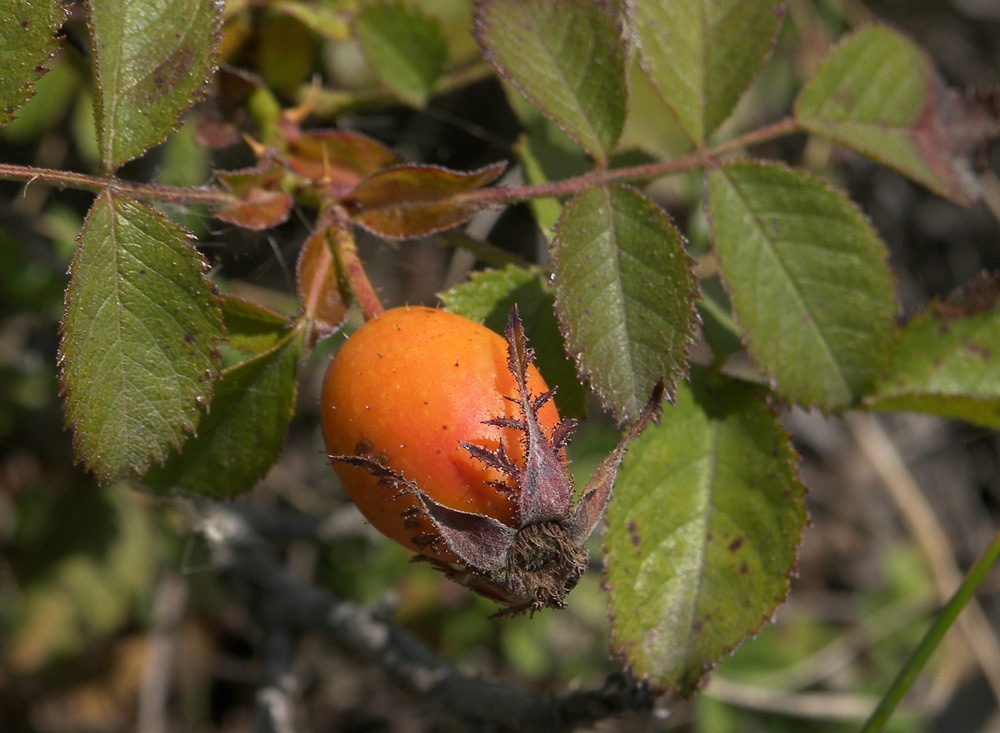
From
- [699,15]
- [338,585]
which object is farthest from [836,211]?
[338,585]

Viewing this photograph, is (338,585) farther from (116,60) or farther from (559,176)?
(116,60)

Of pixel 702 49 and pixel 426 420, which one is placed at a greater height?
pixel 702 49

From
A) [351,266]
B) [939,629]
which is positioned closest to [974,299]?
[939,629]

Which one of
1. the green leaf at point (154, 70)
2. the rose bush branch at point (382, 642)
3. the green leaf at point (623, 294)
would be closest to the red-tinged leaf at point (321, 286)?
the green leaf at point (154, 70)

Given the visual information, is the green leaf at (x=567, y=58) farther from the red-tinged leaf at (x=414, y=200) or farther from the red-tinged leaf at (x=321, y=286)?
the red-tinged leaf at (x=321, y=286)

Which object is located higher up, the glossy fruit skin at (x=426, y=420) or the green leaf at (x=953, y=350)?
the glossy fruit skin at (x=426, y=420)

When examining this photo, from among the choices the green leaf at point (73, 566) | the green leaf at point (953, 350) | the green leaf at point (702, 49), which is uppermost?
the green leaf at point (702, 49)

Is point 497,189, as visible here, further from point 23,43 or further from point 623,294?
point 23,43
